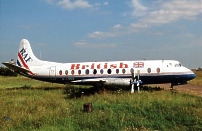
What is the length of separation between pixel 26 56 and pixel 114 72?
1290 centimetres

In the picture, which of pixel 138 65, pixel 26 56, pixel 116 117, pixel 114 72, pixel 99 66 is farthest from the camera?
pixel 26 56

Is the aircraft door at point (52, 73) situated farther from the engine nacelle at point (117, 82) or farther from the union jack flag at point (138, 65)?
the union jack flag at point (138, 65)

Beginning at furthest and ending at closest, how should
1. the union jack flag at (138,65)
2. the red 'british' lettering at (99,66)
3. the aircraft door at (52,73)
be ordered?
the aircraft door at (52,73) < the red 'british' lettering at (99,66) < the union jack flag at (138,65)

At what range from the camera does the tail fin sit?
3087 centimetres

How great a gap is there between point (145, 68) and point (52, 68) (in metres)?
10.9

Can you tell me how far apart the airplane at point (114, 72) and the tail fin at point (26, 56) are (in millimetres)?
1301

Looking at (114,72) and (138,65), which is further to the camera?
(114,72)

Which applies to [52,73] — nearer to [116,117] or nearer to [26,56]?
[26,56]

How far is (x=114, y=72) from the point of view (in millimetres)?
25062

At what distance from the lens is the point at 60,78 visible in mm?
27844

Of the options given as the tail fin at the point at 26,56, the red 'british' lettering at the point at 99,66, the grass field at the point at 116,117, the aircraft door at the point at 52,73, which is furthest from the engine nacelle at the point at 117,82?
the tail fin at the point at 26,56

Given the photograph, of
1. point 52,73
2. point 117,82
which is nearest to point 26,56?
point 52,73

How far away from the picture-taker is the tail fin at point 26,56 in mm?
30867

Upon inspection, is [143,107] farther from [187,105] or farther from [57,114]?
[57,114]
